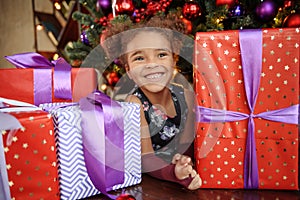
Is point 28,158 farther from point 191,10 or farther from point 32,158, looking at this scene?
point 191,10

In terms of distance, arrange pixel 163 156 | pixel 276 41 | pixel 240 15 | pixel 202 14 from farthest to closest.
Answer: pixel 202 14 < pixel 240 15 < pixel 163 156 < pixel 276 41

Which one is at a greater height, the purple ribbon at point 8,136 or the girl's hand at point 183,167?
the purple ribbon at point 8,136

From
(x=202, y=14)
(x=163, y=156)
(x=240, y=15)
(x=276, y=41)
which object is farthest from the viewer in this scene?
(x=202, y=14)

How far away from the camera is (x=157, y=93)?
921 mm

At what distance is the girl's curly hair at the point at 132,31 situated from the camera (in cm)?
92

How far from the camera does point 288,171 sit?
0.70m

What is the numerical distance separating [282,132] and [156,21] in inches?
19.8

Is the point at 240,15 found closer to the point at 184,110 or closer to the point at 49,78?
the point at 184,110

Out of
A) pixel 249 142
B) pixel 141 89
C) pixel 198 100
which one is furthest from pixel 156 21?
pixel 249 142

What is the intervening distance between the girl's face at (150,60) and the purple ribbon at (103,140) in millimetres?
197

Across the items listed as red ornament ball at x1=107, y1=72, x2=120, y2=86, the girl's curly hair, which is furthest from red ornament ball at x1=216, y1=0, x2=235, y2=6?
red ornament ball at x1=107, y1=72, x2=120, y2=86

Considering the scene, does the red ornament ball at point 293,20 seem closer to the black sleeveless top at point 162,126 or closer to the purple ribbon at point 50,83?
the black sleeveless top at point 162,126

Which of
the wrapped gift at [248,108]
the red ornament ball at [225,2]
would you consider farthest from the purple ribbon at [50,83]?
the red ornament ball at [225,2]

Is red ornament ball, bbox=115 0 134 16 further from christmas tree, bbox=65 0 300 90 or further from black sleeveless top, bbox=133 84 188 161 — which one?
black sleeveless top, bbox=133 84 188 161
